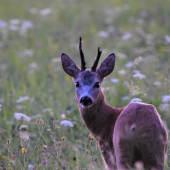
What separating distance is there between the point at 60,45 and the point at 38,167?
667cm

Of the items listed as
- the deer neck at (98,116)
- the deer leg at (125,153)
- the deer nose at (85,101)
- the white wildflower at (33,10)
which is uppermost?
the white wildflower at (33,10)

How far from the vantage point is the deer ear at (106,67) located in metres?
4.95

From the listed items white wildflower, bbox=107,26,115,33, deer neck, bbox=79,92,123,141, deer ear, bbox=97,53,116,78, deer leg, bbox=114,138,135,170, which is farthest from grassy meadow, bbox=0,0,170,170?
deer leg, bbox=114,138,135,170

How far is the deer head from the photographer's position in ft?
14.2

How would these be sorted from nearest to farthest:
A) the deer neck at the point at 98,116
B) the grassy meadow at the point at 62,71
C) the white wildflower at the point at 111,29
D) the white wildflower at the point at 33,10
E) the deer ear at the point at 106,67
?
1. the deer neck at the point at 98,116
2. the grassy meadow at the point at 62,71
3. the deer ear at the point at 106,67
4. the white wildflower at the point at 111,29
5. the white wildflower at the point at 33,10

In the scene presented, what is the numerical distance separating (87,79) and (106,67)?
1.63ft

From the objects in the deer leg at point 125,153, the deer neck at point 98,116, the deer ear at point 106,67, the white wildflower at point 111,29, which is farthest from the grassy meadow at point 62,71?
the deer leg at point 125,153

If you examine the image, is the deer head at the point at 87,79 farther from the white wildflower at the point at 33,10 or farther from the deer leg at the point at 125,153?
the white wildflower at the point at 33,10

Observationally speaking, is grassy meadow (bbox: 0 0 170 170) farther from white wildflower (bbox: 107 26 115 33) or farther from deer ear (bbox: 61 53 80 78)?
deer ear (bbox: 61 53 80 78)

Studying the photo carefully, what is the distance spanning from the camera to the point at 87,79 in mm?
4602

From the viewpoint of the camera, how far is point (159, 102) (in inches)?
240

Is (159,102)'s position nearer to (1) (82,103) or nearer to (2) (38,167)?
(1) (82,103)

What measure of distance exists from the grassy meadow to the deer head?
16.5 inches

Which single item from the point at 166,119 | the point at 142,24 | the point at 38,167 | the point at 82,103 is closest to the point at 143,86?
the point at 166,119
